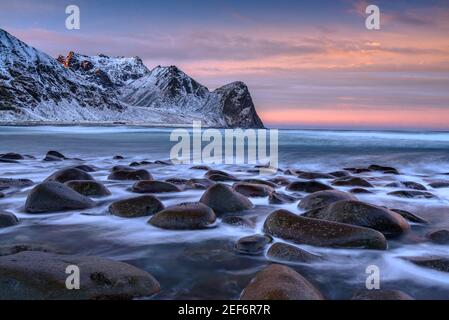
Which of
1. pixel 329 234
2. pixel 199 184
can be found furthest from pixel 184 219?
pixel 199 184

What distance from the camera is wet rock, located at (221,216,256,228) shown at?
4915 millimetres

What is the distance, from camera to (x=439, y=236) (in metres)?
4.50

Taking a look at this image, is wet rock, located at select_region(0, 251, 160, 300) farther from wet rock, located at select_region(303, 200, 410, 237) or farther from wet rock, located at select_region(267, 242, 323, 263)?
wet rock, located at select_region(303, 200, 410, 237)

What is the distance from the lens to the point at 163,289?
10.5 ft

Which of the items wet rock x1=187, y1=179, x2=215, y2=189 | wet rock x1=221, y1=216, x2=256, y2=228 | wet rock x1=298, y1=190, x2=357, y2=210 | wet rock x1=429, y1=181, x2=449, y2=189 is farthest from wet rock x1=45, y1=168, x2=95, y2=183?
wet rock x1=429, y1=181, x2=449, y2=189

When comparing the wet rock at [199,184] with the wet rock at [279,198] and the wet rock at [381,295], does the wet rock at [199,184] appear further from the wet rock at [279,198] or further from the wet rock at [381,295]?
the wet rock at [381,295]

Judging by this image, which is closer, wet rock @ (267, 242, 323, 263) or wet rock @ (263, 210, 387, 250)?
wet rock @ (267, 242, 323, 263)

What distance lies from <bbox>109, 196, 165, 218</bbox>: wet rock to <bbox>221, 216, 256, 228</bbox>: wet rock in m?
0.97

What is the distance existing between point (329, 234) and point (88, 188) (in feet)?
13.0

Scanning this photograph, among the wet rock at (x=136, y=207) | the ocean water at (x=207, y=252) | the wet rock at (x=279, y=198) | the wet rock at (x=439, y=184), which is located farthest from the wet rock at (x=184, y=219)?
the wet rock at (x=439, y=184)

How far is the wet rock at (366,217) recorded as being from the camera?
457cm

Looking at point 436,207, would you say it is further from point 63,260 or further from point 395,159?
point 395,159

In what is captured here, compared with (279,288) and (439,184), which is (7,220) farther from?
(439,184)
